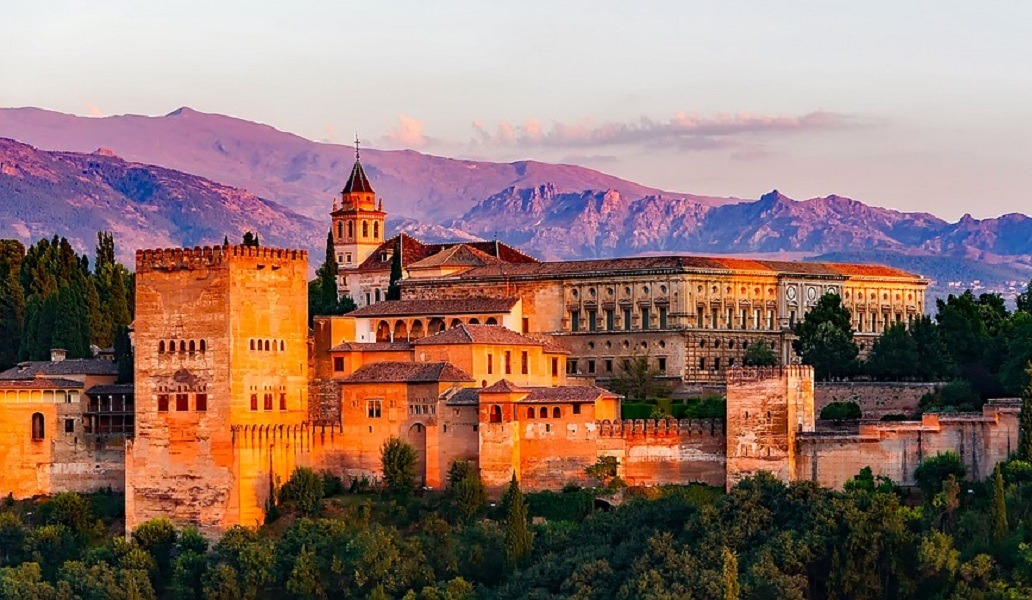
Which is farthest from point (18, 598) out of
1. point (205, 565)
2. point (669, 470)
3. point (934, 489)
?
point (934, 489)

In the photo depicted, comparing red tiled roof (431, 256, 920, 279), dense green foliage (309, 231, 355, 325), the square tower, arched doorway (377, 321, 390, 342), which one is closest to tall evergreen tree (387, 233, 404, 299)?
dense green foliage (309, 231, 355, 325)

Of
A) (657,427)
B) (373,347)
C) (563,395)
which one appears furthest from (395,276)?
(657,427)

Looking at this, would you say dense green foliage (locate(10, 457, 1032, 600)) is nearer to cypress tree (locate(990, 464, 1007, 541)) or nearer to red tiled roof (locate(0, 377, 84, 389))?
cypress tree (locate(990, 464, 1007, 541))

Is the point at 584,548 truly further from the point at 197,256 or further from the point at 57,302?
the point at 57,302

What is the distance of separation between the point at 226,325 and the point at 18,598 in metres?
9.42

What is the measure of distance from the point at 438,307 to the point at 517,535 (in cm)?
2050

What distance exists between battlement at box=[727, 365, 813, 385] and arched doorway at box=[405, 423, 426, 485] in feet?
31.1

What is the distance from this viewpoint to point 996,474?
55.0m

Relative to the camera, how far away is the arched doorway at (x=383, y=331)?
76.9 m

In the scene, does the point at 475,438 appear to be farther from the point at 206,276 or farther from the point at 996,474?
the point at 996,474

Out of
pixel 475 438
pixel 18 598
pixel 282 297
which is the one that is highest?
pixel 282 297

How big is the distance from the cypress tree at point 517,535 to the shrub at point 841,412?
12.5m

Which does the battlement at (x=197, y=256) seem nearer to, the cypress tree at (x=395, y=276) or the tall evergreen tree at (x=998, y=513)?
the cypress tree at (x=395, y=276)

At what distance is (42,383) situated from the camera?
69.3 m
